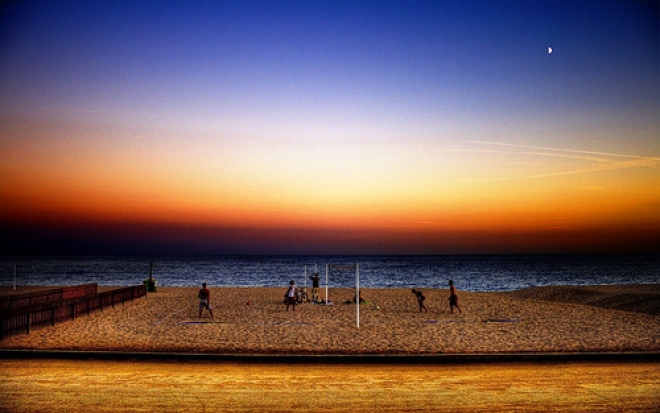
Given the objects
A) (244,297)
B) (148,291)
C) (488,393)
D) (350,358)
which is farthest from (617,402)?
(148,291)

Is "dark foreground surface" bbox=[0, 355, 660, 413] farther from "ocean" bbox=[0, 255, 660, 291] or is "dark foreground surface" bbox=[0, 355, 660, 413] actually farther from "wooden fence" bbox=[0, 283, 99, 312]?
A: "ocean" bbox=[0, 255, 660, 291]

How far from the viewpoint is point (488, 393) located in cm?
942

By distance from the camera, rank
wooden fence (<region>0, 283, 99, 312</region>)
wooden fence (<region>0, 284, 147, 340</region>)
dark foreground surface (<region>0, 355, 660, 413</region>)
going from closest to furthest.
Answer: dark foreground surface (<region>0, 355, 660, 413</region>) → wooden fence (<region>0, 284, 147, 340</region>) → wooden fence (<region>0, 283, 99, 312</region>)

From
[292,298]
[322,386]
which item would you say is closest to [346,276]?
[292,298]

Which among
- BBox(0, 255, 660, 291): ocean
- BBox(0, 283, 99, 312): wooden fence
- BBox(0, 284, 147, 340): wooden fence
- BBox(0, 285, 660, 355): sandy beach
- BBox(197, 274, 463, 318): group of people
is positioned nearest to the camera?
BBox(0, 285, 660, 355): sandy beach

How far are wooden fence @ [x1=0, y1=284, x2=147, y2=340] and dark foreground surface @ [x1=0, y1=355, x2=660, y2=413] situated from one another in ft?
15.4

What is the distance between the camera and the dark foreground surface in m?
8.68

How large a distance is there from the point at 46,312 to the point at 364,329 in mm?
10831

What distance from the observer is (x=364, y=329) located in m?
17.8

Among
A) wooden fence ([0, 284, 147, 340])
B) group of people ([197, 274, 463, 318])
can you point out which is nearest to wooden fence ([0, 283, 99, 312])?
wooden fence ([0, 284, 147, 340])

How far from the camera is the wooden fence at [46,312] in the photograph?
611 inches

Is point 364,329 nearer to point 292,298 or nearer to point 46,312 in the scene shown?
point 292,298

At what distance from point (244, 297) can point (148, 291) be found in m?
7.51

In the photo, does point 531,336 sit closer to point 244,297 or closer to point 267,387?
point 267,387
